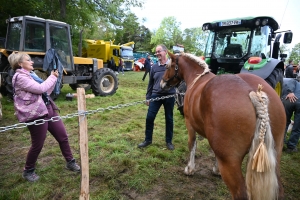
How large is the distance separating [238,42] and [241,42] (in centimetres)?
8

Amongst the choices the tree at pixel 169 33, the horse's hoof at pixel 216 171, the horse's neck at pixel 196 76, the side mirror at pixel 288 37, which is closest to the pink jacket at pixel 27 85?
the horse's neck at pixel 196 76

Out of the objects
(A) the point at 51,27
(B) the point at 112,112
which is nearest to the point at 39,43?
(A) the point at 51,27

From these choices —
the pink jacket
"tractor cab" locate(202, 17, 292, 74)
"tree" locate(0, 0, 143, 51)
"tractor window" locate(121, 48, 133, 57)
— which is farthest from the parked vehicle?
the pink jacket

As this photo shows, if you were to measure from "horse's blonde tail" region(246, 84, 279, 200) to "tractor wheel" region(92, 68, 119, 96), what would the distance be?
7.43 metres

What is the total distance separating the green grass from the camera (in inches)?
106

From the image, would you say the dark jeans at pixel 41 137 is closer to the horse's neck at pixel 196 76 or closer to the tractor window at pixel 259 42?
the horse's neck at pixel 196 76

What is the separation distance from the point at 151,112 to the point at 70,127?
2334 millimetres

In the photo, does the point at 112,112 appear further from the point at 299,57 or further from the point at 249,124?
the point at 299,57

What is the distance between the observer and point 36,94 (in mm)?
2639

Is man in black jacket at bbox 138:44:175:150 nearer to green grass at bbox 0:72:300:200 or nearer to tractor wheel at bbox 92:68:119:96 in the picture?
green grass at bbox 0:72:300:200

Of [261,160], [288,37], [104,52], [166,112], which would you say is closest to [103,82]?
[166,112]

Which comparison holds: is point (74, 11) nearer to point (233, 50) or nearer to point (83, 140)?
point (233, 50)

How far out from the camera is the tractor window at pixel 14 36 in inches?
267

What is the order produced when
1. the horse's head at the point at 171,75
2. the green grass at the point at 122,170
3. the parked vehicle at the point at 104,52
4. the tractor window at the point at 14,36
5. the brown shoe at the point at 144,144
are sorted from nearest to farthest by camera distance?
the green grass at the point at 122,170 < the horse's head at the point at 171,75 < the brown shoe at the point at 144,144 < the tractor window at the point at 14,36 < the parked vehicle at the point at 104,52
